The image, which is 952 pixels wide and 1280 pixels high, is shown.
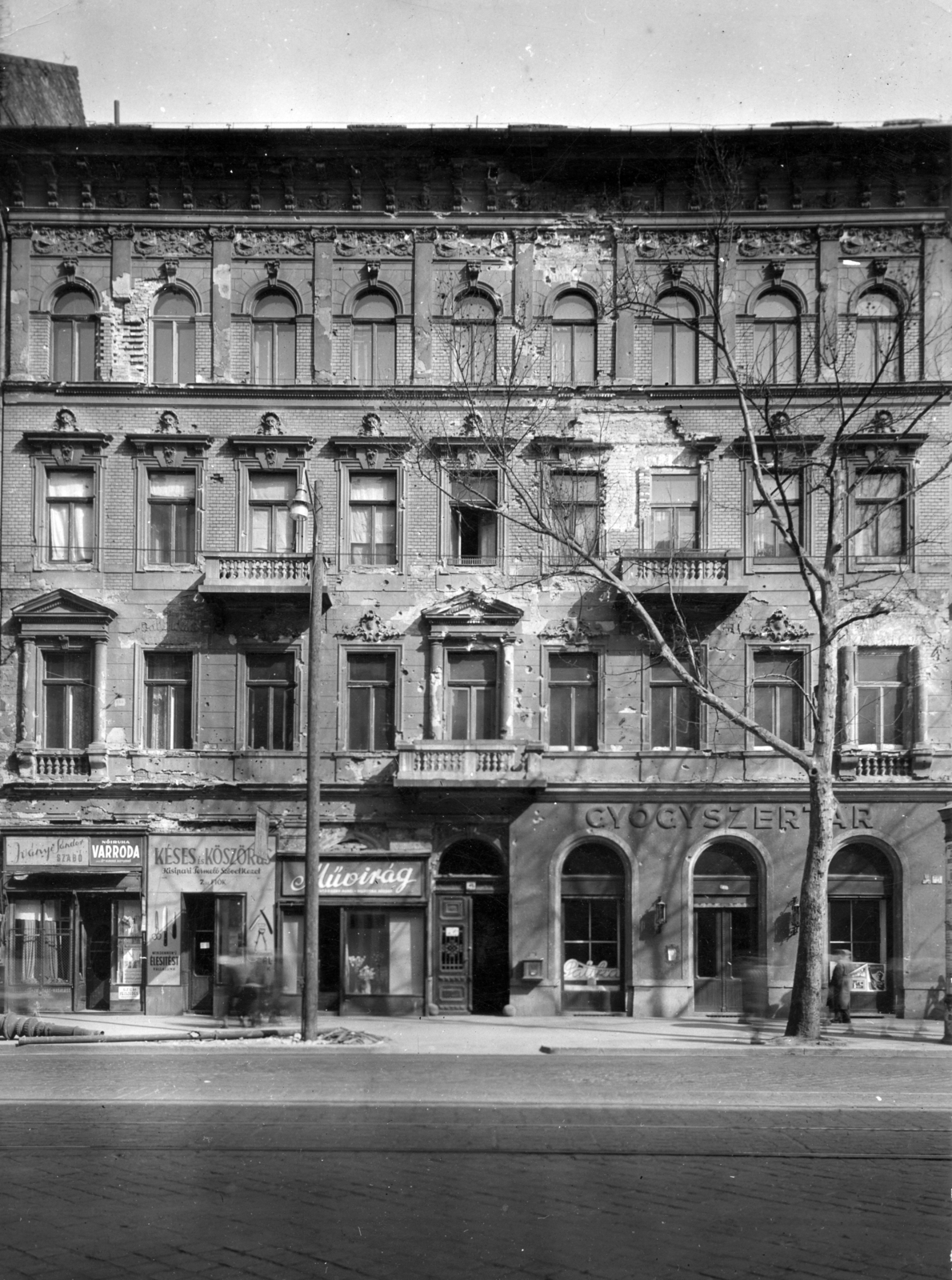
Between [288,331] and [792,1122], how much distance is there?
57.0 ft

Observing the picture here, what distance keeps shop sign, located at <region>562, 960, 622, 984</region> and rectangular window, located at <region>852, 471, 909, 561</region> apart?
902 cm

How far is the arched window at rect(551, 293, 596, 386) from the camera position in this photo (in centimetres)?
2458

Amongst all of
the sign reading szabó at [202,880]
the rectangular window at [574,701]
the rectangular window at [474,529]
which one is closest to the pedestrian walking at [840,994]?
the rectangular window at [574,701]

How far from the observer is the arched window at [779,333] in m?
24.3

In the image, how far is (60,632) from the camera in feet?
78.4

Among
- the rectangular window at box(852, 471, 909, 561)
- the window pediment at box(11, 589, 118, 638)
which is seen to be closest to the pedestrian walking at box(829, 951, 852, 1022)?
the rectangular window at box(852, 471, 909, 561)

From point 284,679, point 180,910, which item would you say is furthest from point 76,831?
point 284,679

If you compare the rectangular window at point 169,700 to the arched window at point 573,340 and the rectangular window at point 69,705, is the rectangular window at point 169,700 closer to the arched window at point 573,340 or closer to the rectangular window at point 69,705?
the rectangular window at point 69,705

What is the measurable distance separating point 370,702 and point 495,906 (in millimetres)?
4470

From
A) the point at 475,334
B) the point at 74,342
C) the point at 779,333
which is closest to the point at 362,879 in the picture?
the point at 475,334

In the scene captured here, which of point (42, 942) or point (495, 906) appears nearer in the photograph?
point (42, 942)

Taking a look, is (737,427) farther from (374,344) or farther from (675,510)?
(374,344)

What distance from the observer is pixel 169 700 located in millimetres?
24094

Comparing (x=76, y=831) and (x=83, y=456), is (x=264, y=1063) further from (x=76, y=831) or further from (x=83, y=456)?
(x=83, y=456)
